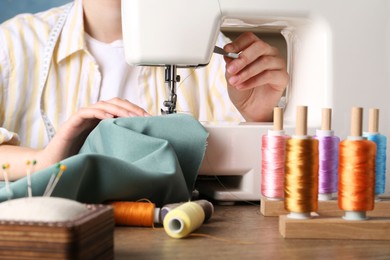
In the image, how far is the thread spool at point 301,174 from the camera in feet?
3.10

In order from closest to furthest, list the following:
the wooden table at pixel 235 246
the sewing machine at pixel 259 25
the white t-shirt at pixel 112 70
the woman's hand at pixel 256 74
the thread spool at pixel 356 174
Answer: the wooden table at pixel 235 246
the thread spool at pixel 356 174
the sewing machine at pixel 259 25
the woman's hand at pixel 256 74
the white t-shirt at pixel 112 70

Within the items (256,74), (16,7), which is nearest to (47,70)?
(16,7)

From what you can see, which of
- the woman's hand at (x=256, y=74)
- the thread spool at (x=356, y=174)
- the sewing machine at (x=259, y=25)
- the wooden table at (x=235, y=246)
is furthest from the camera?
the woman's hand at (x=256, y=74)

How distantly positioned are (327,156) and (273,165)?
10 cm

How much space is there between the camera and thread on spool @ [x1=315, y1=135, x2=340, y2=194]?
1072 millimetres

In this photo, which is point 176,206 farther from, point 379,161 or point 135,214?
point 379,161

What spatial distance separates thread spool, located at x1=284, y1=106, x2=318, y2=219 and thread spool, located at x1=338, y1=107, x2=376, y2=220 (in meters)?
Result: 0.04

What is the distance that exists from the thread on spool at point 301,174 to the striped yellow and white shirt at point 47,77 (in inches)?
50.7

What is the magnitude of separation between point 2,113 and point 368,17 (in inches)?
50.4

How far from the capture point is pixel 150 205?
3.28ft

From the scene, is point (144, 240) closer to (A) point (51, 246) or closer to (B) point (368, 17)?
(A) point (51, 246)

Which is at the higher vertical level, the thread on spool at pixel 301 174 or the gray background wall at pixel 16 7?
the gray background wall at pixel 16 7

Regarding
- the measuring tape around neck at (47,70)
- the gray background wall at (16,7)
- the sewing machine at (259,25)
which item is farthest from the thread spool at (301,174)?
the gray background wall at (16,7)

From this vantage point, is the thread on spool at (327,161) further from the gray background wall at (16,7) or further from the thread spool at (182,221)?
the gray background wall at (16,7)
